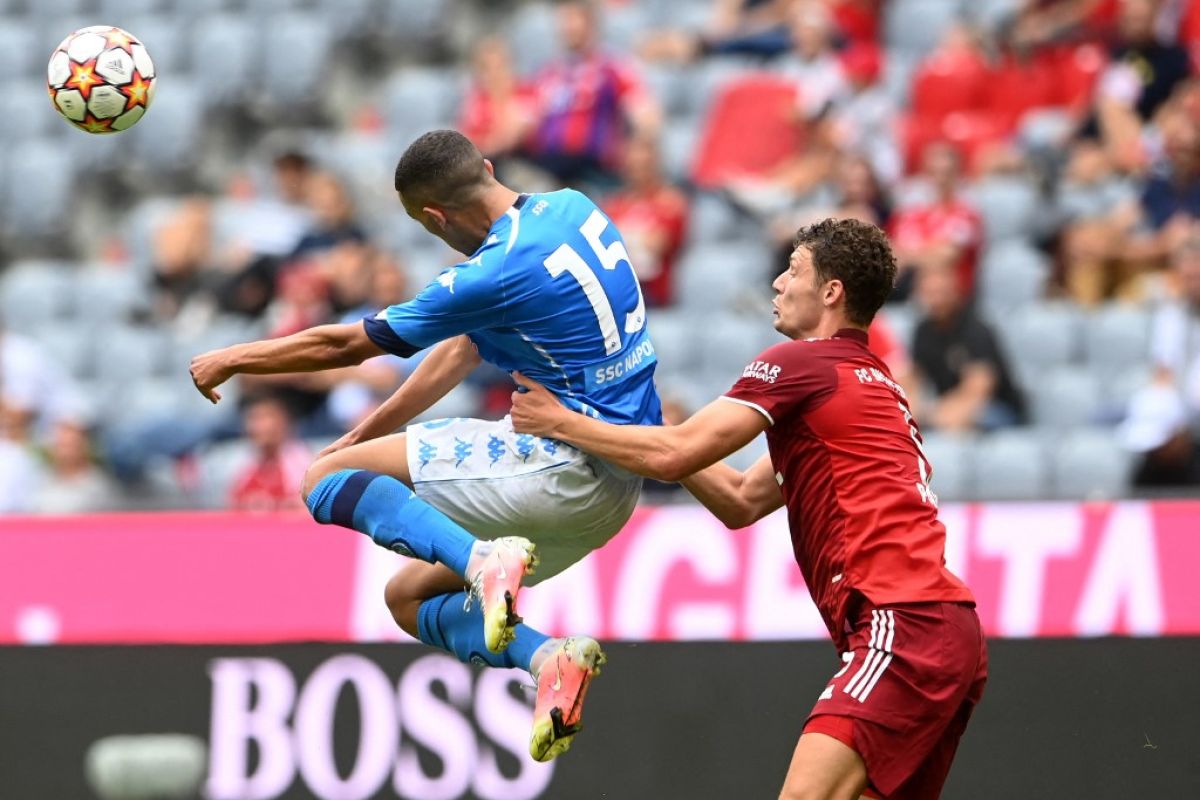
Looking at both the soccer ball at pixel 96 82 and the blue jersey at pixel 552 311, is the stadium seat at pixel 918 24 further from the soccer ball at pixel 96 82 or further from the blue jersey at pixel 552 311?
the soccer ball at pixel 96 82

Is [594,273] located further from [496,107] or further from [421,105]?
[421,105]

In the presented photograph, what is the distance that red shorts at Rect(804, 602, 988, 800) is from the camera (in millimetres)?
5441

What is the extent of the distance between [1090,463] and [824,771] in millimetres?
4204

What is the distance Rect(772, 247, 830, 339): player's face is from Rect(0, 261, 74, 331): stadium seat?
7817 millimetres

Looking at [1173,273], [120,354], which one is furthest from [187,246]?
[1173,273]

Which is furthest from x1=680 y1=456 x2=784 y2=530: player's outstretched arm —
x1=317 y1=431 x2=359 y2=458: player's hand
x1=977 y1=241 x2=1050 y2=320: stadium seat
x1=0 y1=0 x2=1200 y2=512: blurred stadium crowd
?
x1=977 y1=241 x2=1050 y2=320: stadium seat

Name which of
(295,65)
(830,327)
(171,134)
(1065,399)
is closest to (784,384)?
(830,327)

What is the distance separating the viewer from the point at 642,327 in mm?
6188

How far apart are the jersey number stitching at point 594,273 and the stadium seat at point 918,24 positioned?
235 inches

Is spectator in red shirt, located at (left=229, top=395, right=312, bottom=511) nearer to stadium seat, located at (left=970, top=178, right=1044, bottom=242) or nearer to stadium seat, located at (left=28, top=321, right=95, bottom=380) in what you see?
stadium seat, located at (left=28, top=321, right=95, bottom=380)

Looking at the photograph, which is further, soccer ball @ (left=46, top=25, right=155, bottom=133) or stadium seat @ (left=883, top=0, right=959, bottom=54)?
stadium seat @ (left=883, top=0, right=959, bottom=54)

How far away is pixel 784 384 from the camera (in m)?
5.62

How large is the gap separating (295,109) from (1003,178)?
17.0 feet

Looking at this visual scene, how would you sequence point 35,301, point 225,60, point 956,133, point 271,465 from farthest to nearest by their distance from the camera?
point 225,60 < point 35,301 < point 956,133 < point 271,465
